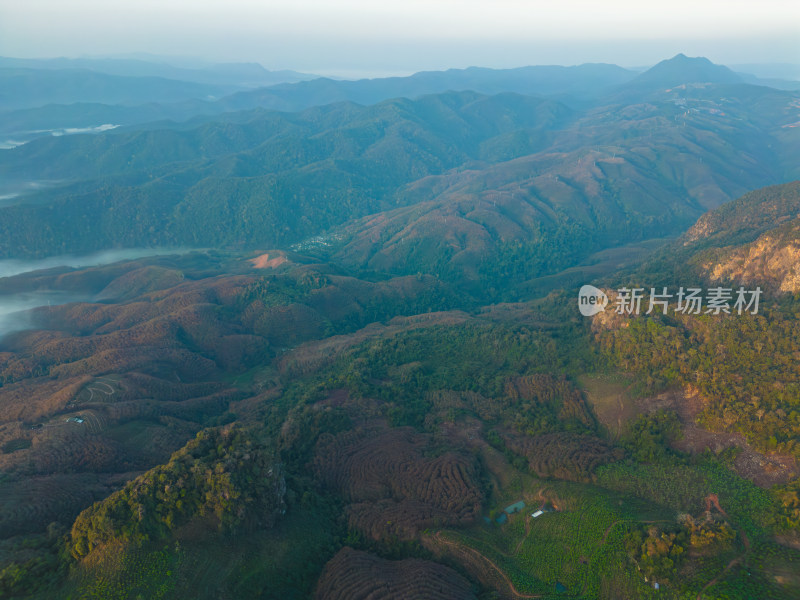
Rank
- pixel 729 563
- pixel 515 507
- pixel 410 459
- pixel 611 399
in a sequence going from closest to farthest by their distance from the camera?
pixel 729 563 → pixel 515 507 → pixel 410 459 → pixel 611 399

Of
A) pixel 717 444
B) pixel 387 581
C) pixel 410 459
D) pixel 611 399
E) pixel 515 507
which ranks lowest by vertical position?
pixel 387 581

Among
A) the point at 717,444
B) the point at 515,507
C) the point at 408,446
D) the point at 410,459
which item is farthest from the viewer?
the point at 408,446

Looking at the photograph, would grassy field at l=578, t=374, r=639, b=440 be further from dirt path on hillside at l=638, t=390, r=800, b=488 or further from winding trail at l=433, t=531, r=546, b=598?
winding trail at l=433, t=531, r=546, b=598

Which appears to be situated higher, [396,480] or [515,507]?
[515,507]

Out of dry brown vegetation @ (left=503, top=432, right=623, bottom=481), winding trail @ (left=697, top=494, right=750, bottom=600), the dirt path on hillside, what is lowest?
dry brown vegetation @ (left=503, top=432, right=623, bottom=481)

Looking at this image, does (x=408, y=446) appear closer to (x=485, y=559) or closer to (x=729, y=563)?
(x=485, y=559)

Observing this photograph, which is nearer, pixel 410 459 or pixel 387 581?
pixel 387 581

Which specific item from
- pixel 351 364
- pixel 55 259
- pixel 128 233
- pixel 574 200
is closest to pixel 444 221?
pixel 574 200

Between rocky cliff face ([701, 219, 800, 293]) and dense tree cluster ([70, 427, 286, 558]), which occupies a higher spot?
rocky cliff face ([701, 219, 800, 293])

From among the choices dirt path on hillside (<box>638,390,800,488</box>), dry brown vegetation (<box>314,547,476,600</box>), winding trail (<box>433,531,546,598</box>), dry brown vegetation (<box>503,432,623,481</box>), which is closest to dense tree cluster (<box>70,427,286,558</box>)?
dry brown vegetation (<box>314,547,476,600</box>)

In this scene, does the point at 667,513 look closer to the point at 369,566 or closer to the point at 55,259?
the point at 369,566

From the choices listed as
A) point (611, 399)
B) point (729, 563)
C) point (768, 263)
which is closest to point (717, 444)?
point (611, 399)
